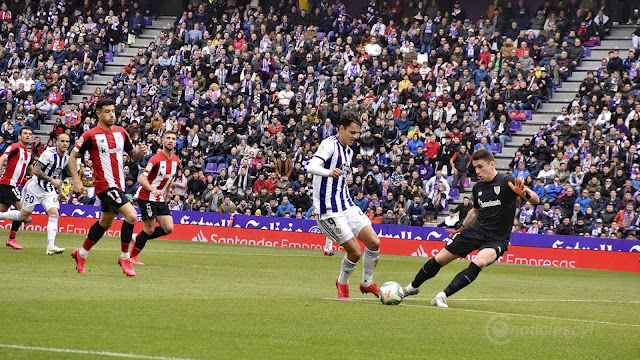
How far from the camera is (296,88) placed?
36.7 metres

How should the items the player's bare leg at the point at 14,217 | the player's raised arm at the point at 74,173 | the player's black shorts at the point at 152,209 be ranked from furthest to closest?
1. the player's bare leg at the point at 14,217
2. the player's black shorts at the point at 152,209
3. the player's raised arm at the point at 74,173

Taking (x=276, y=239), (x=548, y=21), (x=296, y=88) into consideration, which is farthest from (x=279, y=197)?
(x=548, y=21)

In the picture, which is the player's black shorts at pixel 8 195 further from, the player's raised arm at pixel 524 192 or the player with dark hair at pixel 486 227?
the player's raised arm at pixel 524 192

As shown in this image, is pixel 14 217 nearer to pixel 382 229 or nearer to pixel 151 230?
pixel 151 230

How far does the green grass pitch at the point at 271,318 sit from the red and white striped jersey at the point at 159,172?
4.48ft

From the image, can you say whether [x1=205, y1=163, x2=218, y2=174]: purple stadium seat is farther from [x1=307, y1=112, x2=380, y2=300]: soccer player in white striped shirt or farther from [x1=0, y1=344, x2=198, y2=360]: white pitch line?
[x1=0, y1=344, x2=198, y2=360]: white pitch line

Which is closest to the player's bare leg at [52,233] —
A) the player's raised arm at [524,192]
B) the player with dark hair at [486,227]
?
the player with dark hair at [486,227]

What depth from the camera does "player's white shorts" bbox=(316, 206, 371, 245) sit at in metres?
12.4

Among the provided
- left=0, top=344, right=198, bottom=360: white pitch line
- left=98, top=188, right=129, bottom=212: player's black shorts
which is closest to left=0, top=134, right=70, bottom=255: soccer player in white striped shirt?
left=98, top=188, right=129, bottom=212: player's black shorts

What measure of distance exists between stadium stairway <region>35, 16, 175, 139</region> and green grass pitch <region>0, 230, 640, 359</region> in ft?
79.4

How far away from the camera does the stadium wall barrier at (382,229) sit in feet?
88.1

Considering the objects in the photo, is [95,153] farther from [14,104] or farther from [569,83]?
[14,104]

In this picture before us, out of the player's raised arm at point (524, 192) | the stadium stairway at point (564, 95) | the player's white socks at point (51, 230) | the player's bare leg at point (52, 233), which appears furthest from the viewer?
the stadium stairway at point (564, 95)

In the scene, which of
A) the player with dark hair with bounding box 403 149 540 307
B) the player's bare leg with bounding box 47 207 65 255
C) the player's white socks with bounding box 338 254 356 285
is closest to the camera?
the player with dark hair with bounding box 403 149 540 307
